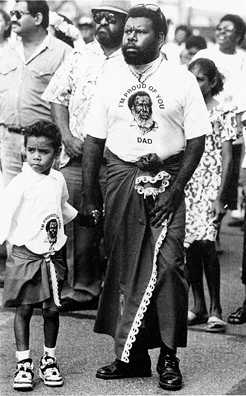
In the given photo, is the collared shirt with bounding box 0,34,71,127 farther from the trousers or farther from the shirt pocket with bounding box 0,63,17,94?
the trousers

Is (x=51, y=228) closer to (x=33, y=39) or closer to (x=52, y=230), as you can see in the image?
(x=52, y=230)

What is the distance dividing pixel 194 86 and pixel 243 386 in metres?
1.62

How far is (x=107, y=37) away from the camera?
6.53 m

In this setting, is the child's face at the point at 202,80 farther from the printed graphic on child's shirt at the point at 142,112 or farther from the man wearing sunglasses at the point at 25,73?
the printed graphic on child's shirt at the point at 142,112

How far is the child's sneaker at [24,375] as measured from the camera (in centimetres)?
503

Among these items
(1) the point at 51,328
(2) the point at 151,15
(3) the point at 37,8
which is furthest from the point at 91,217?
(3) the point at 37,8

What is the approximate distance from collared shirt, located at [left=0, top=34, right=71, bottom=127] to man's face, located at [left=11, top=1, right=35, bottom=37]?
0.14m

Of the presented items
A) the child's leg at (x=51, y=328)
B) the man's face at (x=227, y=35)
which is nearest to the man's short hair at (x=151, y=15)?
the child's leg at (x=51, y=328)

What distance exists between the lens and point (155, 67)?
5211 millimetres

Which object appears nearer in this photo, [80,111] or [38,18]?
[80,111]

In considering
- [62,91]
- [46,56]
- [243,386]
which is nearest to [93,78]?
[62,91]

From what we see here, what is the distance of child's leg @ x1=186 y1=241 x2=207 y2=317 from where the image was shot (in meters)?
6.66

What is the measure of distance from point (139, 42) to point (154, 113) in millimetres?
392

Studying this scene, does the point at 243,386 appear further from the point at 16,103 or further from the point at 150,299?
the point at 16,103
